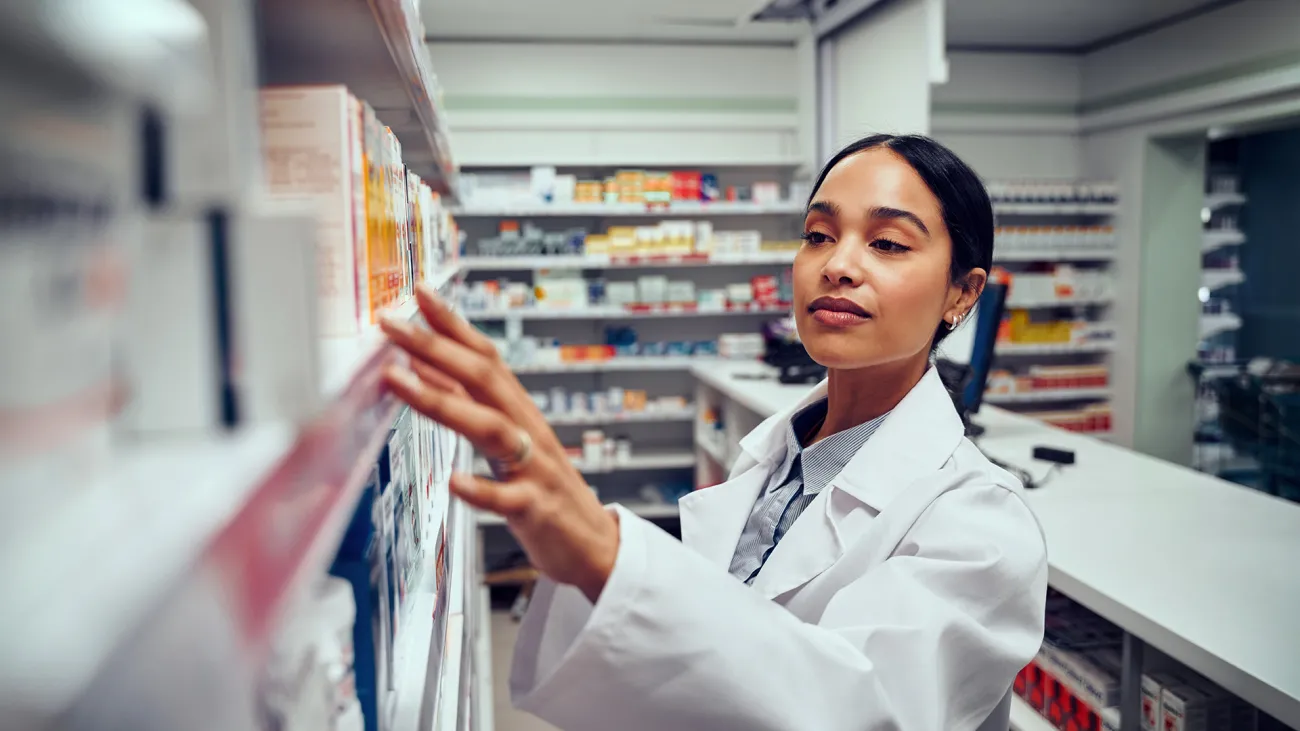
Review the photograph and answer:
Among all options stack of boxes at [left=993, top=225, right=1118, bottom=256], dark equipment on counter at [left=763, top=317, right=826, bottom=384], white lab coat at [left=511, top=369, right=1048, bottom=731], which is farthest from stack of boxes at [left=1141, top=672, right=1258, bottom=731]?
stack of boxes at [left=993, top=225, right=1118, bottom=256]

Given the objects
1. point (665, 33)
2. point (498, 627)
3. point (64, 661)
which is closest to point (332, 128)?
point (64, 661)

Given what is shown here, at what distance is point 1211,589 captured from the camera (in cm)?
197

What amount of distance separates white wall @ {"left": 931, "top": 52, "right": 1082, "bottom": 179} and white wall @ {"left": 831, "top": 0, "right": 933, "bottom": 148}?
5.00 ft

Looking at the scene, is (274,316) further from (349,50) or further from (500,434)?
(349,50)

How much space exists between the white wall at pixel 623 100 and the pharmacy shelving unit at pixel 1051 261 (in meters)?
1.93

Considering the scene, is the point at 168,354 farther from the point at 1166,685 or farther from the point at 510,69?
the point at 510,69

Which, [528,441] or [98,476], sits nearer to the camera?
[98,476]

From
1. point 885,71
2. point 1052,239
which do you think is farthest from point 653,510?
point 1052,239

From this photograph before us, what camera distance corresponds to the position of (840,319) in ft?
4.73

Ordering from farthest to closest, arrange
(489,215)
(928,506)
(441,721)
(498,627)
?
1. (489,215)
2. (498,627)
3. (441,721)
4. (928,506)

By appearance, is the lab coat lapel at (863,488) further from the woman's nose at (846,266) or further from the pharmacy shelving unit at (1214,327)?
the pharmacy shelving unit at (1214,327)

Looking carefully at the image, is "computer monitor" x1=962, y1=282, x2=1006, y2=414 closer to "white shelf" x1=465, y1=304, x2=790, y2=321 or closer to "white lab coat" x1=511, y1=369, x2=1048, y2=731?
A: "white lab coat" x1=511, y1=369, x2=1048, y2=731

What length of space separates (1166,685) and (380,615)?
1.85 m

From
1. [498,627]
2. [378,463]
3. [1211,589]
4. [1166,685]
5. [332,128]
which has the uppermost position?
[332,128]
